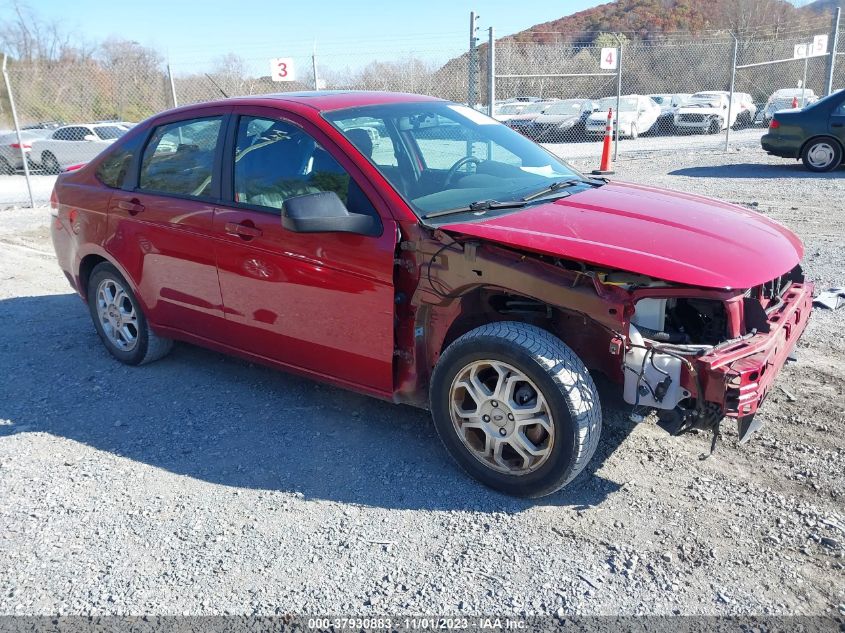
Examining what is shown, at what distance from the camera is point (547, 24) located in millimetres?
60750

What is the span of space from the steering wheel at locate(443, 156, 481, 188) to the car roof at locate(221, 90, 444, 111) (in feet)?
1.95

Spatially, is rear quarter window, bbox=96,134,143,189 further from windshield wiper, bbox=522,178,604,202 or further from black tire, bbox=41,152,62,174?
black tire, bbox=41,152,62,174

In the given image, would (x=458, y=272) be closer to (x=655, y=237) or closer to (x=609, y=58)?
(x=655, y=237)

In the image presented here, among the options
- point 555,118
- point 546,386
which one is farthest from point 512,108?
point 546,386

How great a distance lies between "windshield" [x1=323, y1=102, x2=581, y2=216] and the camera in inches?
149

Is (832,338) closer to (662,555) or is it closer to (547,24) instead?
(662,555)

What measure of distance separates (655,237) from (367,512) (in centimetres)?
182

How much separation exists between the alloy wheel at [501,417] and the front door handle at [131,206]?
2.61m

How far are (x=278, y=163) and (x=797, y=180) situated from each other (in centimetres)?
1060

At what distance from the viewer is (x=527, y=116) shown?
21.9m

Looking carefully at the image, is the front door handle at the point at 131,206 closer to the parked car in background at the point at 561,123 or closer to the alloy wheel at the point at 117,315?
the alloy wheel at the point at 117,315

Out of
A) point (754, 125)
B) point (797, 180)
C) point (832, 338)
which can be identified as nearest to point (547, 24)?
point (754, 125)

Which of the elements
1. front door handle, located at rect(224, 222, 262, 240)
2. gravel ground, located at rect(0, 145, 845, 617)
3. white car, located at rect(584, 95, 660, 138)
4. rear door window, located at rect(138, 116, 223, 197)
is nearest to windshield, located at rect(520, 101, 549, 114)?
white car, located at rect(584, 95, 660, 138)

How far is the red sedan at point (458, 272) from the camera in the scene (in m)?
3.10
